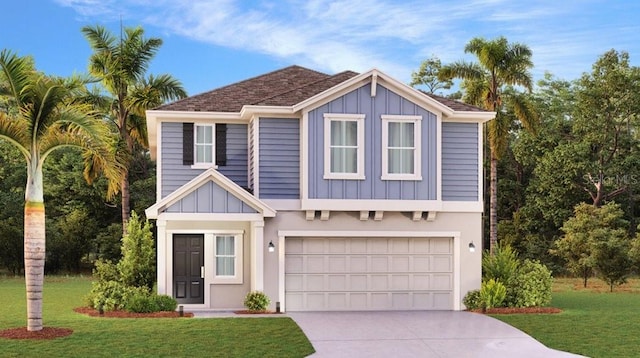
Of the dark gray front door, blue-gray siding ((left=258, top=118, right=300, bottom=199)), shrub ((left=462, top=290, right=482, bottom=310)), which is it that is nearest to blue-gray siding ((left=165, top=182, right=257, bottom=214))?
blue-gray siding ((left=258, top=118, right=300, bottom=199))

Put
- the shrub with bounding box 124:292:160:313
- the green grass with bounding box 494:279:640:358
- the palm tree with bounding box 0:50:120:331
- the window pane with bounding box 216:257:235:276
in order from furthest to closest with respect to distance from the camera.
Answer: the window pane with bounding box 216:257:235:276, the shrub with bounding box 124:292:160:313, the palm tree with bounding box 0:50:120:331, the green grass with bounding box 494:279:640:358

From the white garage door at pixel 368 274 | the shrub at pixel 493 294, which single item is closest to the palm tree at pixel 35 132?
the white garage door at pixel 368 274

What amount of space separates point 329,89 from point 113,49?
11.9m

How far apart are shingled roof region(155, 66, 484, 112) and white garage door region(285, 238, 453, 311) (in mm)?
3930

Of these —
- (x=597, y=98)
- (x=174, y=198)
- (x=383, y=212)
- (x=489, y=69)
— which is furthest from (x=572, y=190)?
(x=174, y=198)

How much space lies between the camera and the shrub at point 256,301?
848 inches

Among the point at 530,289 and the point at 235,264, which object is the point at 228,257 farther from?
the point at 530,289

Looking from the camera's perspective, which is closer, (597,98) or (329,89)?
(329,89)

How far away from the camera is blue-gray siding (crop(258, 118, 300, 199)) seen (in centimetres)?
2241

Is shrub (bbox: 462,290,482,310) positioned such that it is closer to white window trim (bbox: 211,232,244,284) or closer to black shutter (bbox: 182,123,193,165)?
white window trim (bbox: 211,232,244,284)

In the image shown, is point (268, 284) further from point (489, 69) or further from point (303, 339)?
point (489, 69)

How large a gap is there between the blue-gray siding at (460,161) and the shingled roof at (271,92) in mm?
631

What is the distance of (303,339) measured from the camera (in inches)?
661

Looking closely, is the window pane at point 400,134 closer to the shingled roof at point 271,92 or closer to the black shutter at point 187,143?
the shingled roof at point 271,92
